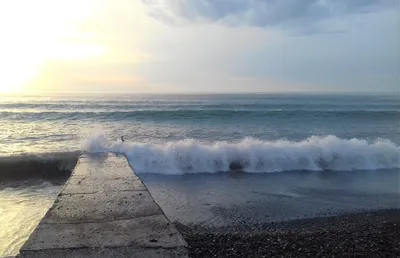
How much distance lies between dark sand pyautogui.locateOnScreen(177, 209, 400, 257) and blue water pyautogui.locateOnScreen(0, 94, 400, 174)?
4944 mm

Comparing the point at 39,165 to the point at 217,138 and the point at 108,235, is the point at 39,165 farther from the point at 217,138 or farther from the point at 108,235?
the point at 217,138

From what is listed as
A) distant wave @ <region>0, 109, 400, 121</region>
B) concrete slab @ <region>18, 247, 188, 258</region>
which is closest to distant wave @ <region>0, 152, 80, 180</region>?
concrete slab @ <region>18, 247, 188, 258</region>

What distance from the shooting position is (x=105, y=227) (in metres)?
3.56

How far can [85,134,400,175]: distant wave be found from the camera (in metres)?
11.1

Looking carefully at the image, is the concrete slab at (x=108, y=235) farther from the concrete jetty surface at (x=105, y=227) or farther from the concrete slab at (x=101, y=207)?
the concrete slab at (x=101, y=207)

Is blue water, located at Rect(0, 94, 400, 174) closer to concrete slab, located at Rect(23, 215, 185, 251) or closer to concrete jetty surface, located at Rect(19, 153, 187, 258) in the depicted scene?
concrete jetty surface, located at Rect(19, 153, 187, 258)

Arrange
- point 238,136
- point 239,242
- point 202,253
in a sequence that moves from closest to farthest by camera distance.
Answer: point 202,253, point 239,242, point 238,136

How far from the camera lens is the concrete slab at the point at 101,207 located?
3889 millimetres

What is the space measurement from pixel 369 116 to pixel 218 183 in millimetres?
25199

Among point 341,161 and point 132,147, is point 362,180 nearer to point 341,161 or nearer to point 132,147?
point 341,161

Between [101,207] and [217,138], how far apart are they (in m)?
13.5

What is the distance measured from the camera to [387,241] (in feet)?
17.2

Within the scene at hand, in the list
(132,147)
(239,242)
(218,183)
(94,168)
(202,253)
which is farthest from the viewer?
(132,147)

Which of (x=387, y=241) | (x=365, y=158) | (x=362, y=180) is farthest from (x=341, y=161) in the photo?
(x=387, y=241)
